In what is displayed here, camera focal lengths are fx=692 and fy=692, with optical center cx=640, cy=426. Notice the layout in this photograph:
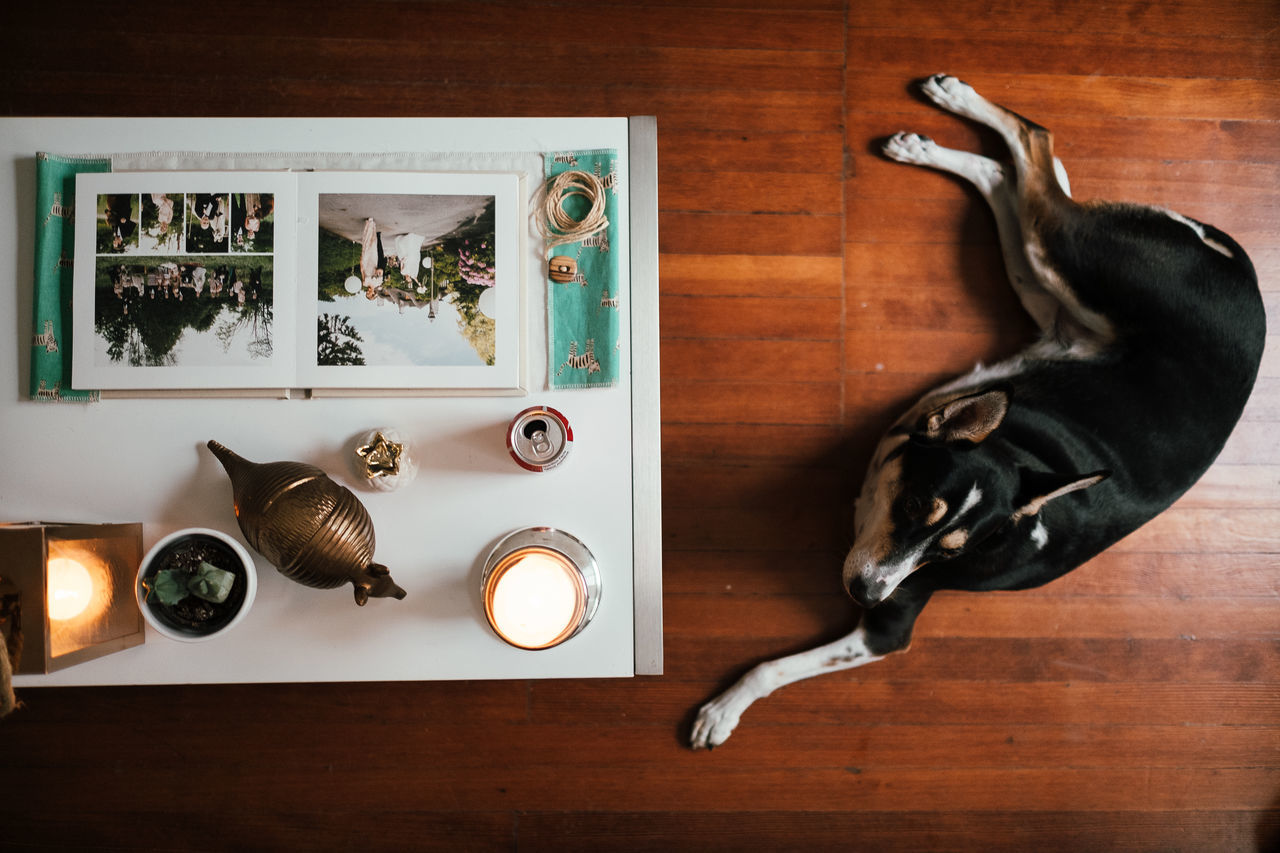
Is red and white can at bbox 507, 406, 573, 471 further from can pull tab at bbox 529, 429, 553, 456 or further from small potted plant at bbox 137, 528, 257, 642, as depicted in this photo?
small potted plant at bbox 137, 528, 257, 642

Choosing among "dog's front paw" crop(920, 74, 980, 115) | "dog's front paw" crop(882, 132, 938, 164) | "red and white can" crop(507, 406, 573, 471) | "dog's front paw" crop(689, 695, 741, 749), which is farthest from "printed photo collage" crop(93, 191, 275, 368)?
"dog's front paw" crop(920, 74, 980, 115)

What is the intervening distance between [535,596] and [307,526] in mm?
299

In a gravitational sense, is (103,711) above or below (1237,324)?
below

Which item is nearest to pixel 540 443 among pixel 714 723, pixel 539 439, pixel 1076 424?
pixel 539 439

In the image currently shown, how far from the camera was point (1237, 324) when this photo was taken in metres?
1.33

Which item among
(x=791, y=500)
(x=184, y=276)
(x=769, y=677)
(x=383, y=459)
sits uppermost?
(x=184, y=276)

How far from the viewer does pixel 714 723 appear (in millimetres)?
1560

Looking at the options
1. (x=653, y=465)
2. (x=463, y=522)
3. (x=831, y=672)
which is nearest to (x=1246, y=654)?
(x=831, y=672)

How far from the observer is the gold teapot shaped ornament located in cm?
87

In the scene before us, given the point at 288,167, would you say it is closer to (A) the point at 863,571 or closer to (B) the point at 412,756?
(A) the point at 863,571

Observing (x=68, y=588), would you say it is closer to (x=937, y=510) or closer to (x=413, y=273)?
(x=413, y=273)

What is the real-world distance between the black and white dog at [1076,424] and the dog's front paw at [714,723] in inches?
6.2

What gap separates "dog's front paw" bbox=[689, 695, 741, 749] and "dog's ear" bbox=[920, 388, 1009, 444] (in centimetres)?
79

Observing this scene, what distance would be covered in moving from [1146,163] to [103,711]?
8.88ft
